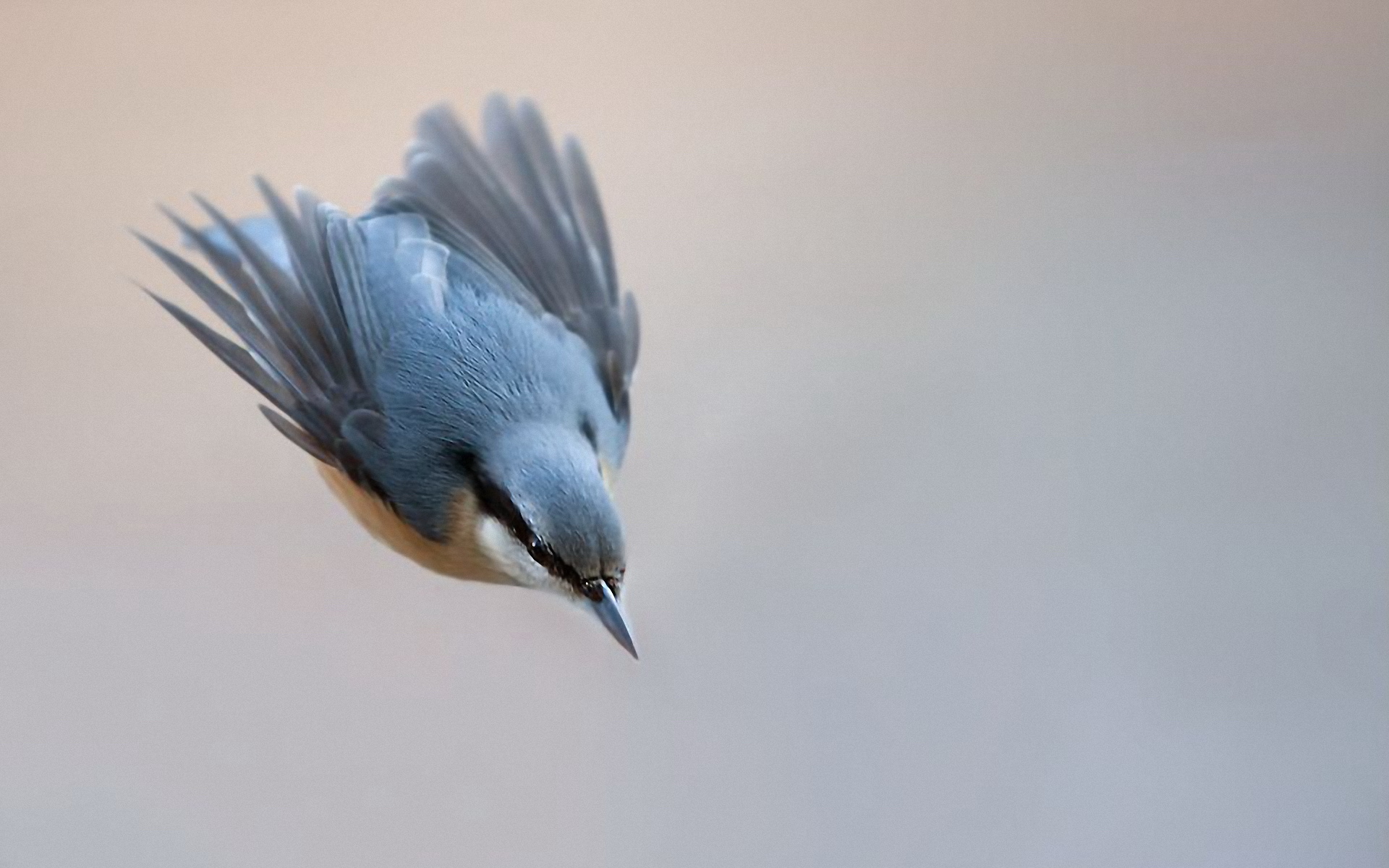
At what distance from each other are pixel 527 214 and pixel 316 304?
0.54 feet

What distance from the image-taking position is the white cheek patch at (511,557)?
849mm

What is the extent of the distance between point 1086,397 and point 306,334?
0.78m

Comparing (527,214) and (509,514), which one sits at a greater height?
(527,214)

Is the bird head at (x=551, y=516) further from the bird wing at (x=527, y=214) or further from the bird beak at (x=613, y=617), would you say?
the bird wing at (x=527, y=214)

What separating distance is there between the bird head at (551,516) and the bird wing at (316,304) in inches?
3.0

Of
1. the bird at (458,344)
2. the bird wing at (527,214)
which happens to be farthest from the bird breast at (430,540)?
the bird wing at (527,214)

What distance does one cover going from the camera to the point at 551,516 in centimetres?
81

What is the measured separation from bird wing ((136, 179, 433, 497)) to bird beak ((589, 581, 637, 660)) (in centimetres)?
18

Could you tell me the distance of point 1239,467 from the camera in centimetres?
137

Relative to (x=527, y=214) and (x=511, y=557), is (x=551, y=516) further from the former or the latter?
(x=527, y=214)

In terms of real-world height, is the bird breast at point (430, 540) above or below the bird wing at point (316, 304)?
below

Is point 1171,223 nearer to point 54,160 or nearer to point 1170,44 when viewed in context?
point 1170,44

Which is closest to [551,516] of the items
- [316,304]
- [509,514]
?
[509,514]

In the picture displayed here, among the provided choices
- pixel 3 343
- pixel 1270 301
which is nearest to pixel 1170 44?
pixel 1270 301
